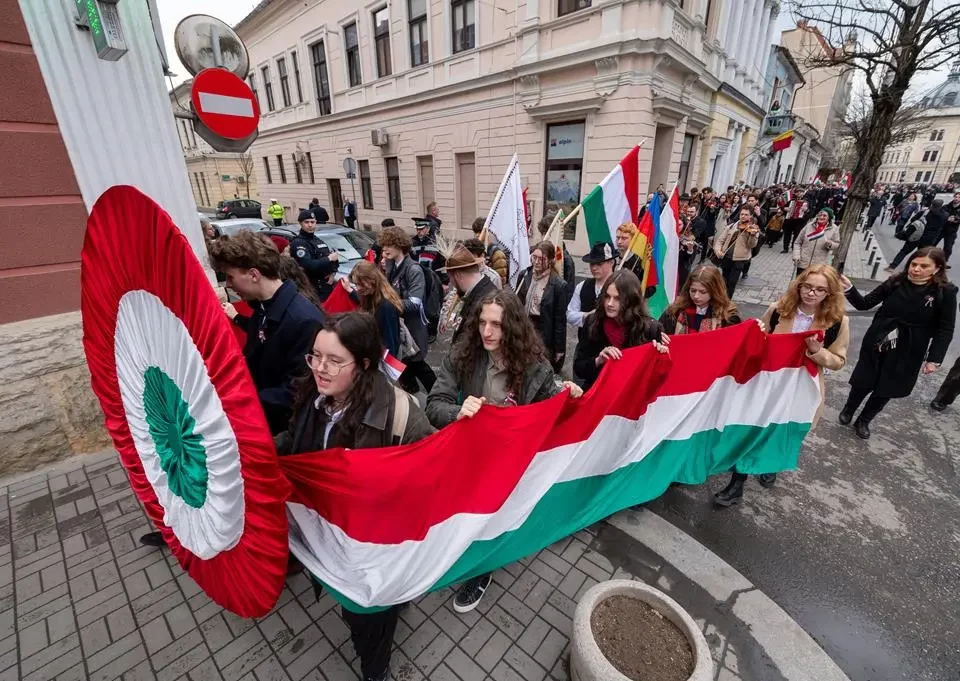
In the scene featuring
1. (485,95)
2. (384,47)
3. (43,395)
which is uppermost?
(384,47)

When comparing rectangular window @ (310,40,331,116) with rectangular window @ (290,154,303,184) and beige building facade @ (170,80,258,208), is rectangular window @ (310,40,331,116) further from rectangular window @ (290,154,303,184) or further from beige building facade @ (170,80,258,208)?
beige building facade @ (170,80,258,208)

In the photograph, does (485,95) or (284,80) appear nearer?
(485,95)

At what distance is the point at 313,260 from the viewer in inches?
224

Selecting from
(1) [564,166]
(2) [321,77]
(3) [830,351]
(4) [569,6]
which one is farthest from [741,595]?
(2) [321,77]

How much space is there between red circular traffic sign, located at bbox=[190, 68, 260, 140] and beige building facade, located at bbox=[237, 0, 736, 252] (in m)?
10.2

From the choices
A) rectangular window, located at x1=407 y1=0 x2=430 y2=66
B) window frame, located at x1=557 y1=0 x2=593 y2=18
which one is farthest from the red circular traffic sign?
rectangular window, located at x1=407 y1=0 x2=430 y2=66

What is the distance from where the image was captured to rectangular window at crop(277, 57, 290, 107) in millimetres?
22391

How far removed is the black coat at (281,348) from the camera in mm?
2379

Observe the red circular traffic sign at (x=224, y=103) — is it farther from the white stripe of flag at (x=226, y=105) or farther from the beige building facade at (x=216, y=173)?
the beige building facade at (x=216, y=173)

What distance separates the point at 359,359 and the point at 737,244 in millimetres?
8011

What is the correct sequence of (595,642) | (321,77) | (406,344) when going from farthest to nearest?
(321,77) < (406,344) < (595,642)

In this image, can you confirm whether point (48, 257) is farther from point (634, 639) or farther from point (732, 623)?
point (732, 623)

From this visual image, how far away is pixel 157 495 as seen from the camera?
6.40ft

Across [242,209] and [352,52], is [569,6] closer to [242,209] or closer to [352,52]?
[352,52]
